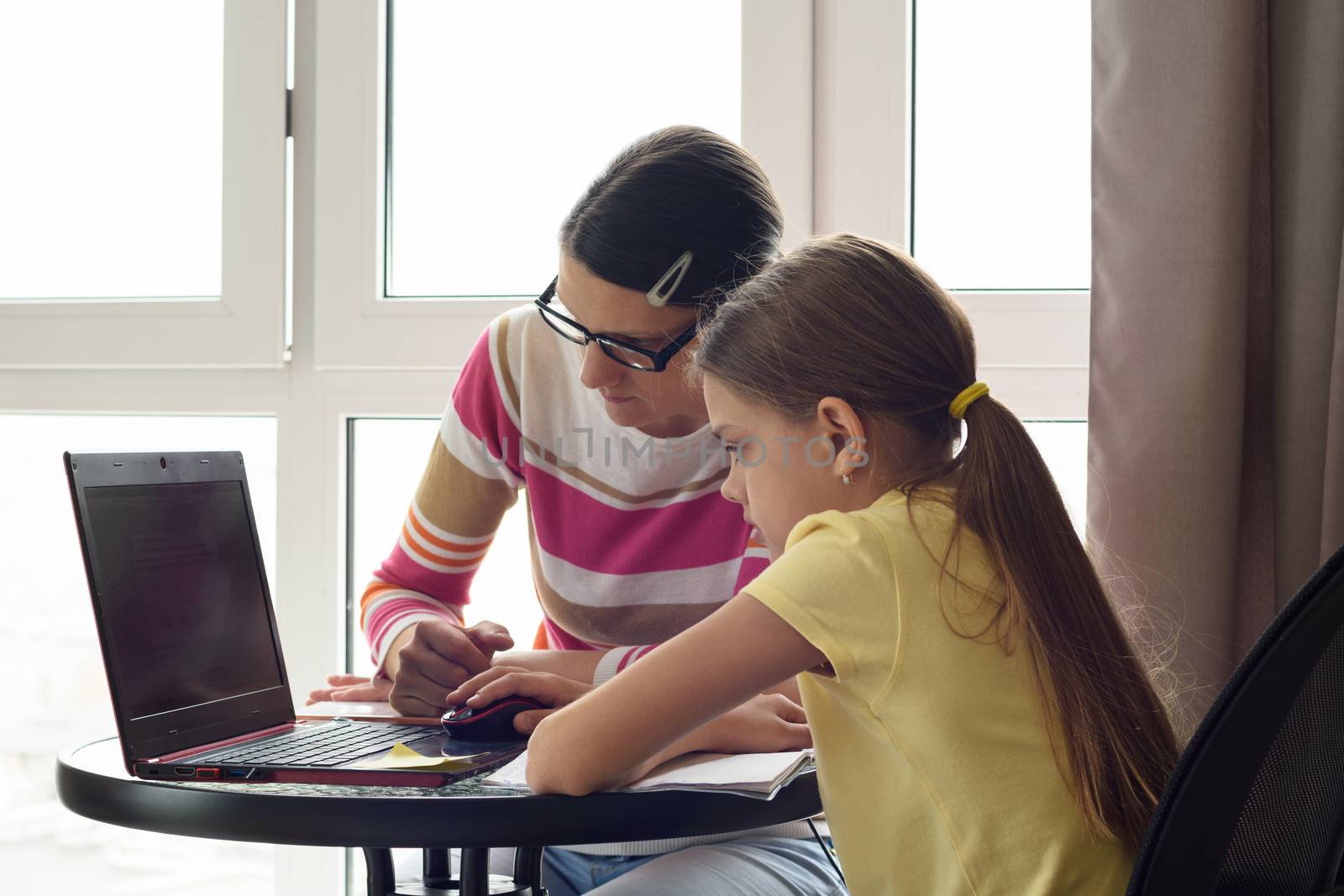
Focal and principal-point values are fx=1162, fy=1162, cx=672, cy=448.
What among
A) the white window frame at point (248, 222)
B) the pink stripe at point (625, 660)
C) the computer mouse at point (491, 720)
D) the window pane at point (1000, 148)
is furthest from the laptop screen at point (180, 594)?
the window pane at point (1000, 148)

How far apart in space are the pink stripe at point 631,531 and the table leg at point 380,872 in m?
0.48

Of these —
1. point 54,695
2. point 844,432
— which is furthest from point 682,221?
point 54,695

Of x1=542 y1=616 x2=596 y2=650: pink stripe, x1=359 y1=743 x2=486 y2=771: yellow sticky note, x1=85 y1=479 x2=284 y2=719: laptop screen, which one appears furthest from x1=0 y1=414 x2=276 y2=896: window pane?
x1=359 y1=743 x2=486 y2=771: yellow sticky note

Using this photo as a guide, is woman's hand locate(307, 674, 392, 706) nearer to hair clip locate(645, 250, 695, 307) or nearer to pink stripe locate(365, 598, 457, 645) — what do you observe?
pink stripe locate(365, 598, 457, 645)

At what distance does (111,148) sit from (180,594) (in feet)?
4.54

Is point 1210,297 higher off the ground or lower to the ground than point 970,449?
higher

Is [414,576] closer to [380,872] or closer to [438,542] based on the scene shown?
[438,542]

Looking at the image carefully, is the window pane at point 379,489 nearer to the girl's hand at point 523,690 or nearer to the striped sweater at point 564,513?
the striped sweater at point 564,513

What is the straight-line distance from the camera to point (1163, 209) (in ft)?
4.60

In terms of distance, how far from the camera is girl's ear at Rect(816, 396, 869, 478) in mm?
976

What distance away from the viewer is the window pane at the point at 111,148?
205 cm

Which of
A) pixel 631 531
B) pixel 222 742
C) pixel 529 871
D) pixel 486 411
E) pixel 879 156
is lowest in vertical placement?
pixel 529 871

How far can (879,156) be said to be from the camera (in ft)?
5.83

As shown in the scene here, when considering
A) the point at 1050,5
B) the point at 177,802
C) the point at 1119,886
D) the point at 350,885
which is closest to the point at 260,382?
the point at 350,885
